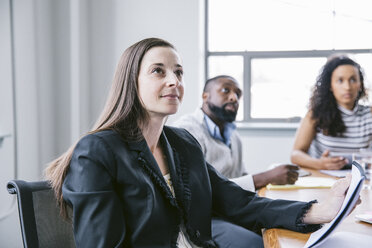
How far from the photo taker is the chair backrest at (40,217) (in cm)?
98

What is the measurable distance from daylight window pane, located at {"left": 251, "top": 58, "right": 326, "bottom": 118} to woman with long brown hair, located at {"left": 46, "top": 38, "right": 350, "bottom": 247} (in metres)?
2.58

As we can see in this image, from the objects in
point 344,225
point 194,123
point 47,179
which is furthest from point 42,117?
point 344,225

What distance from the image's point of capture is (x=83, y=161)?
38.5 inches

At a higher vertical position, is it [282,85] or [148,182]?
[282,85]

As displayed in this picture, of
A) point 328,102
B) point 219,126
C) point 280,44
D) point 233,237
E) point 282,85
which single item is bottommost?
point 233,237

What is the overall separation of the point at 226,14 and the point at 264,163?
1477 mm

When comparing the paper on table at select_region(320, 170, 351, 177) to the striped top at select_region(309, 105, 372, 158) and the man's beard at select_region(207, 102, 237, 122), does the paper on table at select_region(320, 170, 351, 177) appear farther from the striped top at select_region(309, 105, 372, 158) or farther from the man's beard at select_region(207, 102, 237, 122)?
the man's beard at select_region(207, 102, 237, 122)

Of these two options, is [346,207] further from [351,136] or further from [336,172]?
[351,136]

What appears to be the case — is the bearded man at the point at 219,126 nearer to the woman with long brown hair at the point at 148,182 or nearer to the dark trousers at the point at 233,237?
the dark trousers at the point at 233,237

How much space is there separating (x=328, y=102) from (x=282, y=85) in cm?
124

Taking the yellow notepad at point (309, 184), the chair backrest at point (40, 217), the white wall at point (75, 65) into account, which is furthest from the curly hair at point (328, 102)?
the chair backrest at point (40, 217)

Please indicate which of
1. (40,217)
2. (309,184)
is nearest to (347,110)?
(309,184)

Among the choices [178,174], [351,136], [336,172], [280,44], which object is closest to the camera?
[178,174]

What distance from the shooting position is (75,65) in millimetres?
3311
